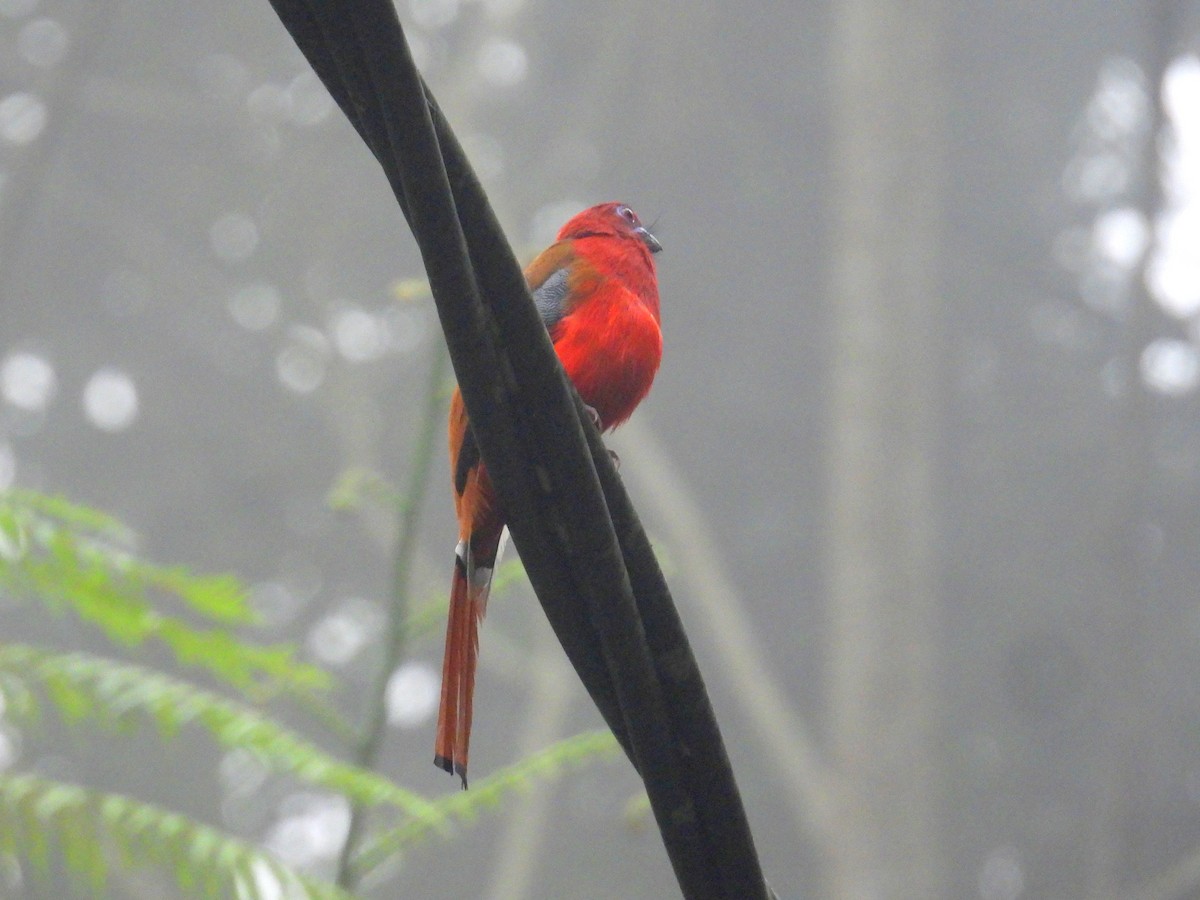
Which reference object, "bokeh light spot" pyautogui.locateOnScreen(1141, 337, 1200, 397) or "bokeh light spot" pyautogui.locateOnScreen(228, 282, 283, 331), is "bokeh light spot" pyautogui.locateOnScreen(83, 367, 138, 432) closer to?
"bokeh light spot" pyautogui.locateOnScreen(228, 282, 283, 331)

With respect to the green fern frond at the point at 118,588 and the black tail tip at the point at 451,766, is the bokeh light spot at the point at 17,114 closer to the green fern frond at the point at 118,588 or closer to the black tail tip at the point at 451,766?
the green fern frond at the point at 118,588

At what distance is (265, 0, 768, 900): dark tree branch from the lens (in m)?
0.85

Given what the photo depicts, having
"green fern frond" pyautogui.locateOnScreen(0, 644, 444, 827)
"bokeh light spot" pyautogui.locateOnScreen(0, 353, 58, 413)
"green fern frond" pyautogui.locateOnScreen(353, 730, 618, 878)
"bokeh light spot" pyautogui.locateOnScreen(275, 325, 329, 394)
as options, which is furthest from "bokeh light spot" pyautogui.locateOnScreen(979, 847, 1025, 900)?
"green fern frond" pyautogui.locateOnScreen(0, 644, 444, 827)

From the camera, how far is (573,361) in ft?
6.54

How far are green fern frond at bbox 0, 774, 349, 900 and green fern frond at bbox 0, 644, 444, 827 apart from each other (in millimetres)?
114

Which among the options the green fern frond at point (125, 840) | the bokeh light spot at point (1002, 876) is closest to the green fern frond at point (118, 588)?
the green fern frond at point (125, 840)

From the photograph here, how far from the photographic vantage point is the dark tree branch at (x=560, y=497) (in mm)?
847

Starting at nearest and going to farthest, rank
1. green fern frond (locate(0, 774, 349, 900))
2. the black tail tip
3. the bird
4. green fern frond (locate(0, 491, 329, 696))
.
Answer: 1. the black tail tip
2. the bird
3. green fern frond (locate(0, 774, 349, 900))
4. green fern frond (locate(0, 491, 329, 696))

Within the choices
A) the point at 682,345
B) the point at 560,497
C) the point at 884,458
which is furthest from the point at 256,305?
the point at 560,497

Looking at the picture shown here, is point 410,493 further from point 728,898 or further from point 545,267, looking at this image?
point 728,898

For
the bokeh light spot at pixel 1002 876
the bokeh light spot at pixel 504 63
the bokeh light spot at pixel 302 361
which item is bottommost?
the bokeh light spot at pixel 1002 876

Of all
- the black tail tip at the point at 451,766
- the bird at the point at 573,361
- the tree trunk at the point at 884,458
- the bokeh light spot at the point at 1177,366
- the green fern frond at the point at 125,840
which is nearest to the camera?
the black tail tip at the point at 451,766

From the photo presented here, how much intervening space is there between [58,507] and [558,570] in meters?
1.45

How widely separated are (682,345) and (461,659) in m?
11.1
